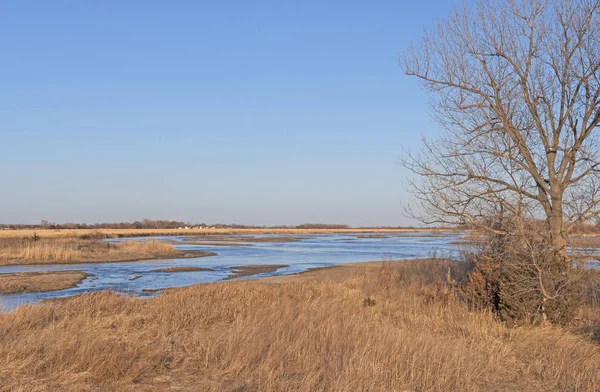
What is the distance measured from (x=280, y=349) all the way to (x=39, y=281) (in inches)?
827

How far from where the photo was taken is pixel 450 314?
12141 mm

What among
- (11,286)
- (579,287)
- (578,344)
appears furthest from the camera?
(11,286)

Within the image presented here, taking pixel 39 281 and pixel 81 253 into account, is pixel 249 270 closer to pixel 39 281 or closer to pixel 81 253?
pixel 39 281

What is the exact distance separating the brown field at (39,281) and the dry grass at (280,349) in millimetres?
11692

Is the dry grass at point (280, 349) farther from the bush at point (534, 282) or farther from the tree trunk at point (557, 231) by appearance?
the tree trunk at point (557, 231)

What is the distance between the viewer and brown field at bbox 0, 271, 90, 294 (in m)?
23.3

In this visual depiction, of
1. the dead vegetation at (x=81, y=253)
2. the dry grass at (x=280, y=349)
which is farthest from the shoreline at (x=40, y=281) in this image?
the dry grass at (x=280, y=349)

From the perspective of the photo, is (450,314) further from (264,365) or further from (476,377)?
(264,365)

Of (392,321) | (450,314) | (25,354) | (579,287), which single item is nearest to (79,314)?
(25,354)

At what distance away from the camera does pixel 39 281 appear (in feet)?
84.0

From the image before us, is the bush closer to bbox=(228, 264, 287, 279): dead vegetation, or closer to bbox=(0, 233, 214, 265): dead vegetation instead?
bbox=(228, 264, 287, 279): dead vegetation

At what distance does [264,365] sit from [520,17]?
9.33 metres

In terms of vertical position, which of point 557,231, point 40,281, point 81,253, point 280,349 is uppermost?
point 557,231

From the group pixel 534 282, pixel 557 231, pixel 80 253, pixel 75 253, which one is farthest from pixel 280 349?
pixel 80 253
